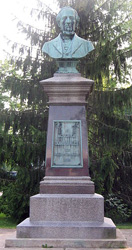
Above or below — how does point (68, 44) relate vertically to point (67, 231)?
above

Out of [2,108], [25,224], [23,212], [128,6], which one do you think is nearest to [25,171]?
[23,212]

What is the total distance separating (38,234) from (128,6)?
8.58 meters

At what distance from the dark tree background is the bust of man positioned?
3.31 meters

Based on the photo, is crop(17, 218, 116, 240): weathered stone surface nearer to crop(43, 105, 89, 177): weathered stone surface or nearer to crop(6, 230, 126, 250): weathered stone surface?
crop(6, 230, 126, 250): weathered stone surface

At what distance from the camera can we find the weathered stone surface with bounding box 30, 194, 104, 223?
5613 mm

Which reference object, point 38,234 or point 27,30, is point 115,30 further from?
point 38,234

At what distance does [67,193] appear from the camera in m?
5.94

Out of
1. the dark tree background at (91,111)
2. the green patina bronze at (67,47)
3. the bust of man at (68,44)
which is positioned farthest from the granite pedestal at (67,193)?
the dark tree background at (91,111)

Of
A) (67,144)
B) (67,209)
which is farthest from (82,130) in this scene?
(67,209)

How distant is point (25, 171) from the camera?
32.9 feet

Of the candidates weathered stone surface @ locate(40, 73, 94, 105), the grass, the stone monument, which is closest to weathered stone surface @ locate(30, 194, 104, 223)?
the stone monument

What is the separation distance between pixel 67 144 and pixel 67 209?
4.12 feet

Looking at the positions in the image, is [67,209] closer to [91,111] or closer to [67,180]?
[67,180]

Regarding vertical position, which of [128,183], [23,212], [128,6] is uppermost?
[128,6]
